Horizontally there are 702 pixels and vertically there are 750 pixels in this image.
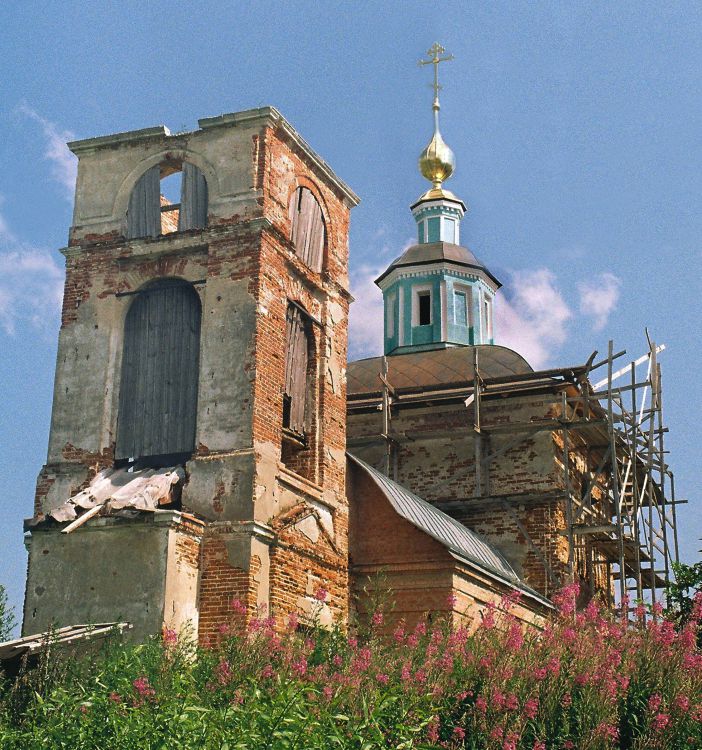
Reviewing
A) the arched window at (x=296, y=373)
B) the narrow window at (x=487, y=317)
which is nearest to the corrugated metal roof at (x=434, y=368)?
the narrow window at (x=487, y=317)

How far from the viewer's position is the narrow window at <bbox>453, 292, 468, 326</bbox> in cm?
2536

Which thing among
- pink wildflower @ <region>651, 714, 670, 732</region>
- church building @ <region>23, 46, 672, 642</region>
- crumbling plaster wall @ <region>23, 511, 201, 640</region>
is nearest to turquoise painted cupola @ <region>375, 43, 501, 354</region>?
church building @ <region>23, 46, 672, 642</region>

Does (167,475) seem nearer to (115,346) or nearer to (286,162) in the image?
(115,346)

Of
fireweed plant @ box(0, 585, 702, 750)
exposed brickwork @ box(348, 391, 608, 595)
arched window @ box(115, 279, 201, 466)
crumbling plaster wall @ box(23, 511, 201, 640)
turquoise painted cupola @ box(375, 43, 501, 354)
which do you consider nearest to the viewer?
fireweed plant @ box(0, 585, 702, 750)

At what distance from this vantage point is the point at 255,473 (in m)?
13.0

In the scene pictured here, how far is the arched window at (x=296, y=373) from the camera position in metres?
14.5

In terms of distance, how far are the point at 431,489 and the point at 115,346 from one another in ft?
26.4

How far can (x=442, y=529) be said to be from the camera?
1689 cm

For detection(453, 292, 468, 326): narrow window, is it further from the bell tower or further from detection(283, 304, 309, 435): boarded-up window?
detection(283, 304, 309, 435): boarded-up window

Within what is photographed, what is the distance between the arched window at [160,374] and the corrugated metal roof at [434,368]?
7760mm

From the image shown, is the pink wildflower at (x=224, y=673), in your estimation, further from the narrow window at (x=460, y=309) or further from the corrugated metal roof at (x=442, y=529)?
the narrow window at (x=460, y=309)

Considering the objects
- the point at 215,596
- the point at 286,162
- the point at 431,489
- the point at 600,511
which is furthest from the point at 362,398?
the point at 215,596

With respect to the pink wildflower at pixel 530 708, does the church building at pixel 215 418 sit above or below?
above

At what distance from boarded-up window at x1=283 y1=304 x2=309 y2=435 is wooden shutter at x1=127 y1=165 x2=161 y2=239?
6.72 ft
